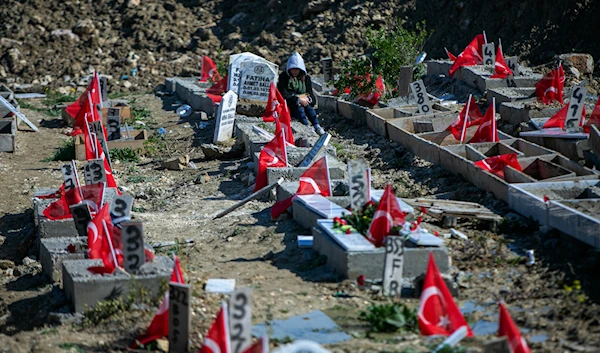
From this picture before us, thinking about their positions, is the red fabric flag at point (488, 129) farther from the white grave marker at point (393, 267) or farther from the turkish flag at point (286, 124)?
the white grave marker at point (393, 267)

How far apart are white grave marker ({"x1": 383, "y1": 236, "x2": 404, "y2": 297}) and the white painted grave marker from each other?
1892 mm

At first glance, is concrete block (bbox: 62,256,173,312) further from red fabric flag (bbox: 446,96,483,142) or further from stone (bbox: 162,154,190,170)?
stone (bbox: 162,154,190,170)

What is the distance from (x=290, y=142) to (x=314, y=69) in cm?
1152

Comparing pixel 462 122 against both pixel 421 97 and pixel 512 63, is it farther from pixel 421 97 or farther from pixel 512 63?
pixel 512 63

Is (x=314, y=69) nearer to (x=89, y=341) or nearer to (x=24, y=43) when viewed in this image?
(x=24, y=43)

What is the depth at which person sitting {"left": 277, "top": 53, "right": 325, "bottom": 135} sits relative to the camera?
14953mm

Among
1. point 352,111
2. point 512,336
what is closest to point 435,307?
point 512,336

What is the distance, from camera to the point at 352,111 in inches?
672

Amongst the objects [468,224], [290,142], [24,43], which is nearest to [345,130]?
[290,142]

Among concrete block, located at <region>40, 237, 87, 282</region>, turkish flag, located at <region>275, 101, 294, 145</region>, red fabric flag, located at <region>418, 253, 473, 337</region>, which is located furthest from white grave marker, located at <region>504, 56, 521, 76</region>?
red fabric flag, located at <region>418, 253, 473, 337</region>

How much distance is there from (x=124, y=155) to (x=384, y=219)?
7.86 meters

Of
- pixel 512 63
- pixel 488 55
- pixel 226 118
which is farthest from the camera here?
pixel 488 55

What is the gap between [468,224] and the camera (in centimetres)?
988

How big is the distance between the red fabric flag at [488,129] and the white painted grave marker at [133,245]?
19.5ft
